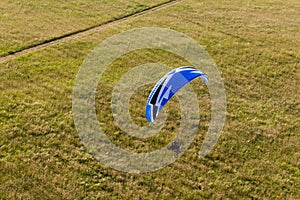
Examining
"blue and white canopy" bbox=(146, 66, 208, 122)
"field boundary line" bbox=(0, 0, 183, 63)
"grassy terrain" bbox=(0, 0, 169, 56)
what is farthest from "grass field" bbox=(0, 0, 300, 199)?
"blue and white canopy" bbox=(146, 66, 208, 122)

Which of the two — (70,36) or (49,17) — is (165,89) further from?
(49,17)

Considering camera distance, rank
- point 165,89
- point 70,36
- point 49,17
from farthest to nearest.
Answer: point 49,17, point 70,36, point 165,89

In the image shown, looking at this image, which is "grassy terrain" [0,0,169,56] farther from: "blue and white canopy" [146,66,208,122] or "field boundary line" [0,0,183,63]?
"blue and white canopy" [146,66,208,122]

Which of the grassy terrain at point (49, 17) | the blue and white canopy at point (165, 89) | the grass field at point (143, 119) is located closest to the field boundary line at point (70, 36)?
the grassy terrain at point (49, 17)

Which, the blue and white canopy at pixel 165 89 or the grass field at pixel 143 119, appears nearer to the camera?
the blue and white canopy at pixel 165 89

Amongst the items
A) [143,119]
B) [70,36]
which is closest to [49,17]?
[70,36]

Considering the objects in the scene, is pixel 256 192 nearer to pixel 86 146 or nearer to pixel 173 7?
pixel 86 146

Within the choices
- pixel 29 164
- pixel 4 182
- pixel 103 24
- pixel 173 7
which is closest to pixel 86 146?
pixel 29 164

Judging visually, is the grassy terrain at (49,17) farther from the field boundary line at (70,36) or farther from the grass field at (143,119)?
the field boundary line at (70,36)
